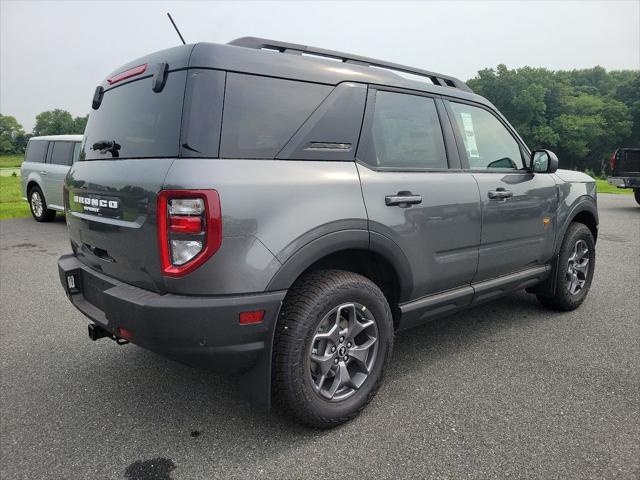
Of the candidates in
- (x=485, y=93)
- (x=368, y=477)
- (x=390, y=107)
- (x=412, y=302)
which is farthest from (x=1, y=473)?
(x=485, y=93)

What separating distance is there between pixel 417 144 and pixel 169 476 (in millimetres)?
2290

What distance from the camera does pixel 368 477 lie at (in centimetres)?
207

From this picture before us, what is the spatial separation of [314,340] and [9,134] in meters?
102

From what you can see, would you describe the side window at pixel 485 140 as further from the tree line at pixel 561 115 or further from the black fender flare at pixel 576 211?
the tree line at pixel 561 115

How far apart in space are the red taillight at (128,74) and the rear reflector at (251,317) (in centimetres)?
143

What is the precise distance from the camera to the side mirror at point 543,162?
3660mm

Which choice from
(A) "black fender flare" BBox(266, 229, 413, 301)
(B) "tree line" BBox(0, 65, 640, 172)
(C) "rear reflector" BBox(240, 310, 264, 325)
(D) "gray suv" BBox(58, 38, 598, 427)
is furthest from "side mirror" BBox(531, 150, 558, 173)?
(B) "tree line" BBox(0, 65, 640, 172)

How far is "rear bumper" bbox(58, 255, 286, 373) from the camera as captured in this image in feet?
6.63

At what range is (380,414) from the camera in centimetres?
261

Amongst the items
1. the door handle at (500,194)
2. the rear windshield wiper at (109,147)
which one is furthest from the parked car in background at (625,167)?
the rear windshield wiper at (109,147)

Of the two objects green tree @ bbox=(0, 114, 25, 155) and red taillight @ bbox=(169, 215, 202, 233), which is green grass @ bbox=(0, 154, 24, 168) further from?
red taillight @ bbox=(169, 215, 202, 233)

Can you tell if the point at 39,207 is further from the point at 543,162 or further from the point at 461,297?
the point at 543,162

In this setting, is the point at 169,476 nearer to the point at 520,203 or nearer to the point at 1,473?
the point at 1,473

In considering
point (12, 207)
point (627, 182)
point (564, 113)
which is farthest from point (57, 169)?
point (564, 113)
